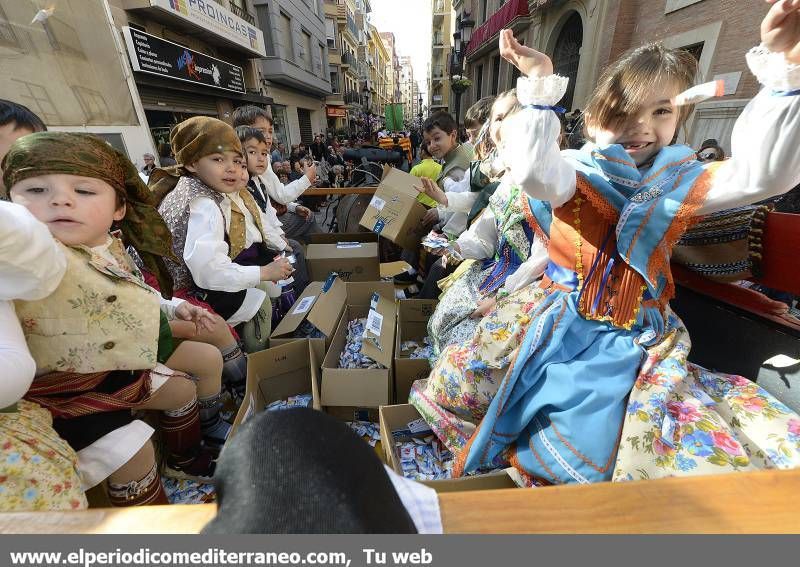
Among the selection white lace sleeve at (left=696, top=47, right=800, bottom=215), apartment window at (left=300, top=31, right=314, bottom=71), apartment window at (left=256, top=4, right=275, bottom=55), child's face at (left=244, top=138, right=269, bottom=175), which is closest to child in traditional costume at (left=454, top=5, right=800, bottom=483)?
A: white lace sleeve at (left=696, top=47, right=800, bottom=215)

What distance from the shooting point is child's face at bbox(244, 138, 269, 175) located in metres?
2.27

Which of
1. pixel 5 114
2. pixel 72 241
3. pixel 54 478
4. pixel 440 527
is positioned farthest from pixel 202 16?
pixel 440 527

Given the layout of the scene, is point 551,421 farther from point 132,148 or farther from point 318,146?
point 318,146

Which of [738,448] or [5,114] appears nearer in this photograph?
[738,448]

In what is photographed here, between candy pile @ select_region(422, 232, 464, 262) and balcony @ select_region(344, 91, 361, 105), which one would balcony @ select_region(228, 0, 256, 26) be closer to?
candy pile @ select_region(422, 232, 464, 262)

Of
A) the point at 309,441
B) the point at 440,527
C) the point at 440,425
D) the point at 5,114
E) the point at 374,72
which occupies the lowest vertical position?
the point at 440,425

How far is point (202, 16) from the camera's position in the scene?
8.22 metres

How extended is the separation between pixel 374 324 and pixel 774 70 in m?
1.67

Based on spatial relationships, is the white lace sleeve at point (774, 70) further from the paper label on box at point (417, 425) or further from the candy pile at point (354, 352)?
the candy pile at point (354, 352)

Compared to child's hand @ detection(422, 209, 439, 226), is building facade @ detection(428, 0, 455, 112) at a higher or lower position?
higher

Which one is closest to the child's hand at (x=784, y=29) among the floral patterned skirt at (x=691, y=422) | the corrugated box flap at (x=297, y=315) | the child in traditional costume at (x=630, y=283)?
the child in traditional costume at (x=630, y=283)

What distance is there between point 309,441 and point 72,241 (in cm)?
108

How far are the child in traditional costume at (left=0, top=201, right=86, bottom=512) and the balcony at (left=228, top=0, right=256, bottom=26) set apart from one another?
1393cm

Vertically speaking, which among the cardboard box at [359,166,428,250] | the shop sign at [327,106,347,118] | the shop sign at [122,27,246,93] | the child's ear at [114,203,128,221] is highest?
the shop sign at [327,106,347,118]
